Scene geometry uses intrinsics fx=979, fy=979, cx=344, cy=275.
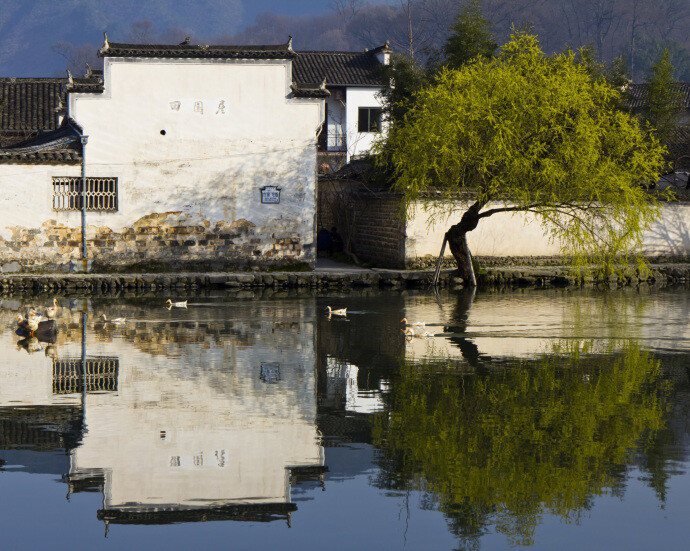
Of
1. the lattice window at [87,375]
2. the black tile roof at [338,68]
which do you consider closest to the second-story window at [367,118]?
the black tile roof at [338,68]

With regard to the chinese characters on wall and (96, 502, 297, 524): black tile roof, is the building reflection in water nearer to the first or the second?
(96, 502, 297, 524): black tile roof

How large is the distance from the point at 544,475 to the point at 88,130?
68.9 ft

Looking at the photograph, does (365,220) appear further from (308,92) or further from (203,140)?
(203,140)

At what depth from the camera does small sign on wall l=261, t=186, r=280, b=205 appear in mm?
27141

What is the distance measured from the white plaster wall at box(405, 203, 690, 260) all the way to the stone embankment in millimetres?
1360

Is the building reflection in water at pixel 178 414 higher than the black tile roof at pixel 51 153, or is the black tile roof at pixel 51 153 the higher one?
the black tile roof at pixel 51 153

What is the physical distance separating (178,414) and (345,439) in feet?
6.37

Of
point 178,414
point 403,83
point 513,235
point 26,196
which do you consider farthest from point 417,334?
point 403,83

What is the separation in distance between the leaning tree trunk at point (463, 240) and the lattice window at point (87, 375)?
43.4 feet

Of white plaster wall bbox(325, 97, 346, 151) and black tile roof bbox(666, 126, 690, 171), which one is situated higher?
white plaster wall bbox(325, 97, 346, 151)

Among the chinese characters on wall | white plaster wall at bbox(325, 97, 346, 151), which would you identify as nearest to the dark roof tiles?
the chinese characters on wall

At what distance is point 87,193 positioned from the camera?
26.3 metres

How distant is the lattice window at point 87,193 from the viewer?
26078mm

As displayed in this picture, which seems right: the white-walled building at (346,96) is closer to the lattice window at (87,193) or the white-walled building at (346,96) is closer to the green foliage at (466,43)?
the green foliage at (466,43)
